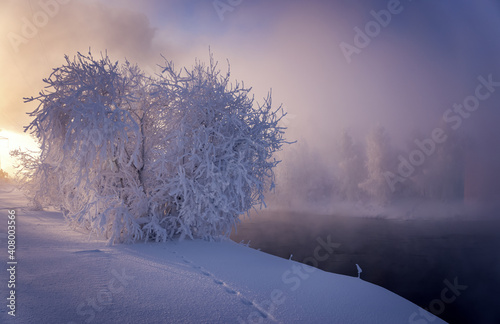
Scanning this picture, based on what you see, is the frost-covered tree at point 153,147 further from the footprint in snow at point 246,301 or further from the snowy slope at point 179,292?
the footprint in snow at point 246,301

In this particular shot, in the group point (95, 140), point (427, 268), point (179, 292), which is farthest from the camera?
point (427, 268)

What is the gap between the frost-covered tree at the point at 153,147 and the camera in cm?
798

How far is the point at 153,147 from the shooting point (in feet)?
32.8

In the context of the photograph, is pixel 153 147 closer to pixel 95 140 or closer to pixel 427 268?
pixel 95 140

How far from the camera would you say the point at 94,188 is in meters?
8.48

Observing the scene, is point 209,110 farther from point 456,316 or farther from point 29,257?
point 456,316

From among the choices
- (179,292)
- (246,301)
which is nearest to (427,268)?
(246,301)

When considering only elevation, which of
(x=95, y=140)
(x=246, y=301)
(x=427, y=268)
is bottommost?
(x=427, y=268)

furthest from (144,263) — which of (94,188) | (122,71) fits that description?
(122,71)

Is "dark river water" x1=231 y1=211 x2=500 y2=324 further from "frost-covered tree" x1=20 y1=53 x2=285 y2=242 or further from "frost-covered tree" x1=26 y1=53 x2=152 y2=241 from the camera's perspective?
"frost-covered tree" x1=26 y1=53 x2=152 y2=241

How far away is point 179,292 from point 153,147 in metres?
6.96

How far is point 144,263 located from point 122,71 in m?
7.54

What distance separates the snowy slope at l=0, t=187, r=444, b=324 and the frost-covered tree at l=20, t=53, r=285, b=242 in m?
2.48

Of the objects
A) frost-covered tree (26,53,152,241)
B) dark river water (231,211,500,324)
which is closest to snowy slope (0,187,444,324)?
frost-covered tree (26,53,152,241)
